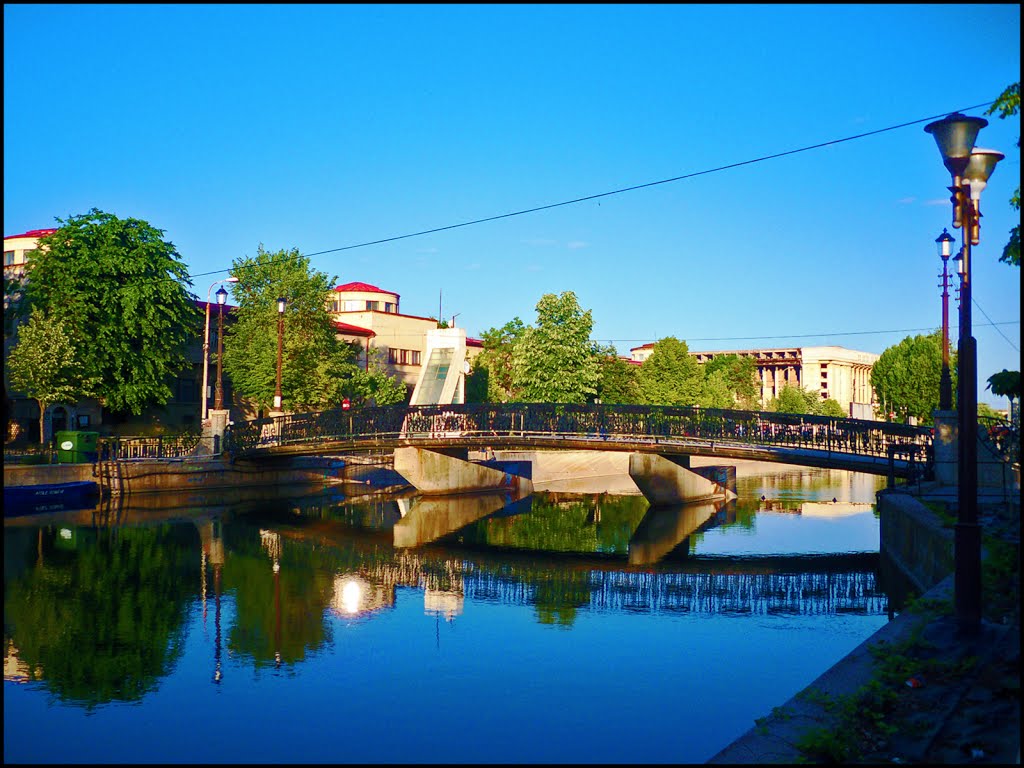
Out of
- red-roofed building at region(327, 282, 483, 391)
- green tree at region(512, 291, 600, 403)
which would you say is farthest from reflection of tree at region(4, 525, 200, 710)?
red-roofed building at region(327, 282, 483, 391)

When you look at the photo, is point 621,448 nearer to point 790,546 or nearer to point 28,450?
point 790,546

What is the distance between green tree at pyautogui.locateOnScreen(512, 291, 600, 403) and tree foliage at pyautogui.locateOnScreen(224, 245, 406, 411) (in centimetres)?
975

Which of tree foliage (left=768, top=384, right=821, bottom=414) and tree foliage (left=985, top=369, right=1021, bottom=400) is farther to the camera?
tree foliage (left=768, top=384, right=821, bottom=414)

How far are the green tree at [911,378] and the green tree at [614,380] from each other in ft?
66.5

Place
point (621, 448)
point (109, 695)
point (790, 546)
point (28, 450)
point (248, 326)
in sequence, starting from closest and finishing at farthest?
point (109, 695) → point (790, 546) → point (621, 448) → point (28, 450) → point (248, 326)

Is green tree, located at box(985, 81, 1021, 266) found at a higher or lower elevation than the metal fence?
higher

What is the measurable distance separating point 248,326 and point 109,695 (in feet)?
134

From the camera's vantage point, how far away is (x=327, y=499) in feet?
136

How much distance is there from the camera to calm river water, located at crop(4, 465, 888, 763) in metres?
10.9

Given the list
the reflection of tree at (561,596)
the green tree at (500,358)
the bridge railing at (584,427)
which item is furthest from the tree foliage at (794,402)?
the reflection of tree at (561,596)

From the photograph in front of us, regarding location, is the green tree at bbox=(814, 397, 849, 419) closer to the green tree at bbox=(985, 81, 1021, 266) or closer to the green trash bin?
the green trash bin

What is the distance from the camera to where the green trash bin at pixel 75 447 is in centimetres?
3434

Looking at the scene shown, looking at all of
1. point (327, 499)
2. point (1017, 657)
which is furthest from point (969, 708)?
point (327, 499)

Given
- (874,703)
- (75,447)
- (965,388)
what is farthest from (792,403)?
(874,703)
